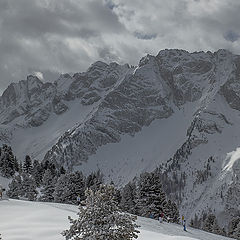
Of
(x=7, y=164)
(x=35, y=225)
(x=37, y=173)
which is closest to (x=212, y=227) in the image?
(x=37, y=173)

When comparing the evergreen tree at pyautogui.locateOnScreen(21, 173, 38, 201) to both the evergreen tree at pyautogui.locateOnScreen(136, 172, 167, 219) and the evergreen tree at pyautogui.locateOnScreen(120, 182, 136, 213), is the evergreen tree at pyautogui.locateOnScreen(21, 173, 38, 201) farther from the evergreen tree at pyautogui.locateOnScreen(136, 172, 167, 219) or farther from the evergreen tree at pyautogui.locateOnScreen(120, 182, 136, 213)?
the evergreen tree at pyautogui.locateOnScreen(136, 172, 167, 219)

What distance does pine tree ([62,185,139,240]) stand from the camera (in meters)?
13.3

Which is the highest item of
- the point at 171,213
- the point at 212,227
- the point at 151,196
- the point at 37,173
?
A: the point at 37,173

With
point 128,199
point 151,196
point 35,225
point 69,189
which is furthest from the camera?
point 128,199

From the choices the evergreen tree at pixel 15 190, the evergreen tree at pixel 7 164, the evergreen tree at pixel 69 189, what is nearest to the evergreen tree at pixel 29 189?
the evergreen tree at pixel 15 190

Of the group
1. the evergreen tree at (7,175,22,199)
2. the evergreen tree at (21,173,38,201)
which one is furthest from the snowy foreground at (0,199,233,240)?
the evergreen tree at (7,175,22,199)

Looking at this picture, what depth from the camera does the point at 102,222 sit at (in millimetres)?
13633

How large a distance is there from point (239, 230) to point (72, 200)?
26.5 m

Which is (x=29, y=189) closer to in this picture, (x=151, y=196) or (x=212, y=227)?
(x=151, y=196)

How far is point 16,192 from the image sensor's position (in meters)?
72.0

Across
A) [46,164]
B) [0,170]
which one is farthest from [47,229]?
[46,164]

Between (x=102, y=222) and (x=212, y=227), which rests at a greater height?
(x=212, y=227)

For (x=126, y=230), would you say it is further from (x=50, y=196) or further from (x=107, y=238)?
(x=50, y=196)

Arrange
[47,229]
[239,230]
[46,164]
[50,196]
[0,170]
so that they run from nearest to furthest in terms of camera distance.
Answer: [47,229], [239,230], [50,196], [0,170], [46,164]
